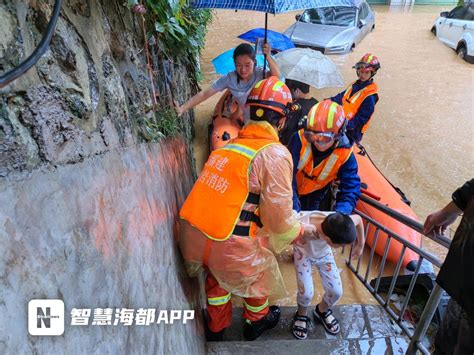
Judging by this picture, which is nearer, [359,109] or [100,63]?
[100,63]

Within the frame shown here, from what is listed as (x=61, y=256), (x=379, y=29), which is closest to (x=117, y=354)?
(x=61, y=256)

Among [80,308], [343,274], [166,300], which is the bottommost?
[343,274]

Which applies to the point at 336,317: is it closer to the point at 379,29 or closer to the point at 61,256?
the point at 61,256

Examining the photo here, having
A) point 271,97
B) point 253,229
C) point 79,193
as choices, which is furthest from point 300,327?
point 79,193

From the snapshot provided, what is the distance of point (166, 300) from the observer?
1812 mm

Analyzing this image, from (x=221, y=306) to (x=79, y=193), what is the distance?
61.5 inches

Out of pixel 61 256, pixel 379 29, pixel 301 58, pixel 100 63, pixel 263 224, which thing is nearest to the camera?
pixel 61 256

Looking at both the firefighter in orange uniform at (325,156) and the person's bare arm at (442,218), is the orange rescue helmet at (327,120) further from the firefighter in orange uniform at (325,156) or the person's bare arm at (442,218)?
the person's bare arm at (442,218)

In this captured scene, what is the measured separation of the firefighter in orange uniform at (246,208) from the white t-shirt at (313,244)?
12 centimetres

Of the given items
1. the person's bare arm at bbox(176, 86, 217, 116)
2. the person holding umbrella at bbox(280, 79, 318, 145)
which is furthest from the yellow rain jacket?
the person holding umbrella at bbox(280, 79, 318, 145)

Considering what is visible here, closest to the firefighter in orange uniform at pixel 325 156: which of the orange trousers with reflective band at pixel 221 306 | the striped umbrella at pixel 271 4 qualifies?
the orange trousers with reflective band at pixel 221 306

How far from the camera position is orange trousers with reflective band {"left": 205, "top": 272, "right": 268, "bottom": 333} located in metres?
2.41

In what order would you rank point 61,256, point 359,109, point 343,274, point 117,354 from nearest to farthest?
point 61,256, point 117,354, point 343,274, point 359,109

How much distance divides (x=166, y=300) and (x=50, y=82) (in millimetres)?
1151
